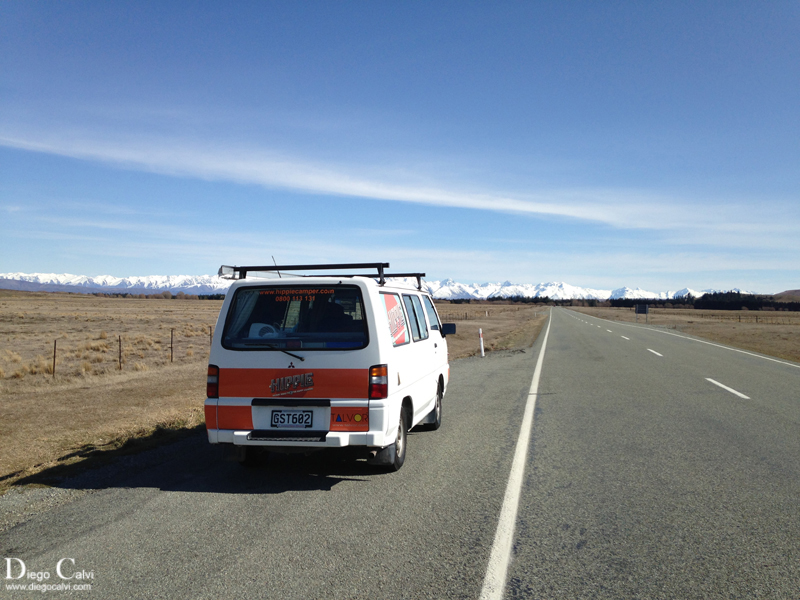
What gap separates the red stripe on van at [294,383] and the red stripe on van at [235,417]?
122 mm

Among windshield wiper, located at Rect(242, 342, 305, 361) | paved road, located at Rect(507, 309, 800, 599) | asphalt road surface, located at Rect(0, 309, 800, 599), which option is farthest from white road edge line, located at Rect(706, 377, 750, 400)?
windshield wiper, located at Rect(242, 342, 305, 361)

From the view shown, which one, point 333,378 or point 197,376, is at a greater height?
point 333,378

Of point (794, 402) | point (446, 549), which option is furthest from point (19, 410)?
point (794, 402)

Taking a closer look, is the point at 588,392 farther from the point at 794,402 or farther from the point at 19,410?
the point at 19,410

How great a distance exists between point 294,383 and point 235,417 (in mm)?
671

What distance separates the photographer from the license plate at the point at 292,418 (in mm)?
5125

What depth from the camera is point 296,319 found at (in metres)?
5.87

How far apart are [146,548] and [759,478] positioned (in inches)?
215

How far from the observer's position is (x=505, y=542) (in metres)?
3.94

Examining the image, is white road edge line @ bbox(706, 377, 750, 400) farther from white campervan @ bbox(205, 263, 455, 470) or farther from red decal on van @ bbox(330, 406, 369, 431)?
red decal on van @ bbox(330, 406, 369, 431)

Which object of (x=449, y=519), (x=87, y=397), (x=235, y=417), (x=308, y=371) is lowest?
(x=87, y=397)

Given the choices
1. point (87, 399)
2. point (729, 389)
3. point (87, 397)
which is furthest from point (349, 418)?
point (87, 397)

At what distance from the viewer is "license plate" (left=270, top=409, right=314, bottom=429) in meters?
5.12

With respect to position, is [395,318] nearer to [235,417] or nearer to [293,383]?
[293,383]
